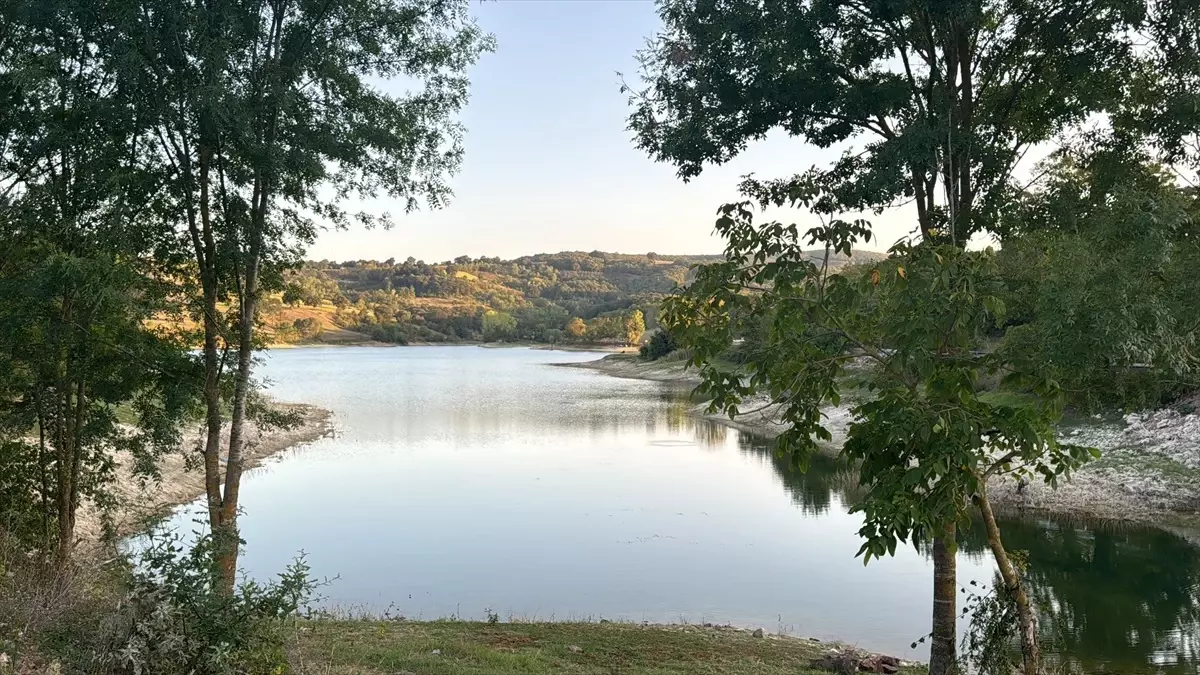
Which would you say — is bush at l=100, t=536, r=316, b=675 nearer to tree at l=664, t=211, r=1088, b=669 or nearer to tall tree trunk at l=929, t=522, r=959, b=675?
tree at l=664, t=211, r=1088, b=669

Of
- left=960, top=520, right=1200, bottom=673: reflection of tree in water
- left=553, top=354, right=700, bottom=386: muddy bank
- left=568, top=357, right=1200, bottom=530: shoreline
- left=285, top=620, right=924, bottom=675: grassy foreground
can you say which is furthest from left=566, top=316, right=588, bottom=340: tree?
left=285, top=620, right=924, bottom=675: grassy foreground

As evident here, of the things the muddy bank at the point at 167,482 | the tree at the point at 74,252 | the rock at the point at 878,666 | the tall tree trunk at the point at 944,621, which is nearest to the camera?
the tall tree trunk at the point at 944,621

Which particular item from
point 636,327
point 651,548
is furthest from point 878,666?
point 636,327

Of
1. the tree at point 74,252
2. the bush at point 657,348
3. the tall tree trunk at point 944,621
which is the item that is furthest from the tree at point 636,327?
the tall tree trunk at point 944,621

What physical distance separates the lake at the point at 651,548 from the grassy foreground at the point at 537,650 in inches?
95.4

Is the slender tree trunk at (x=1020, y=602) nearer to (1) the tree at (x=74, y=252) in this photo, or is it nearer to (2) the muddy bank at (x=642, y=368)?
(1) the tree at (x=74, y=252)

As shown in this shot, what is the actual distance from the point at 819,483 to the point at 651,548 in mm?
9348

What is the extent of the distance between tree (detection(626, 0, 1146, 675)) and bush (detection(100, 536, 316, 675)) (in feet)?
21.9

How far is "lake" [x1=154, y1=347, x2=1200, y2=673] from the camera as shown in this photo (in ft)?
45.4

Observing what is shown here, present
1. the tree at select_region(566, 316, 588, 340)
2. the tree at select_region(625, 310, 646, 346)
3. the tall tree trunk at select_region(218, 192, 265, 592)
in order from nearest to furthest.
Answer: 1. the tall tree trunk at select_region(218, 192, 265, 592)
2. the tree at select_region(625, 310, 646, 346)
3. the tree at select_region(566, 316, 588, 340)

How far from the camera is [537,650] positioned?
9.50m

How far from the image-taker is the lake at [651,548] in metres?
13.8

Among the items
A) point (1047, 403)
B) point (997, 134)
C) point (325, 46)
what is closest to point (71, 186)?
point (325, 46)

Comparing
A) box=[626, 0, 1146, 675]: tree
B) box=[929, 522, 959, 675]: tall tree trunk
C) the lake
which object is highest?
box=[626, 0, 1146, 675]: tree
